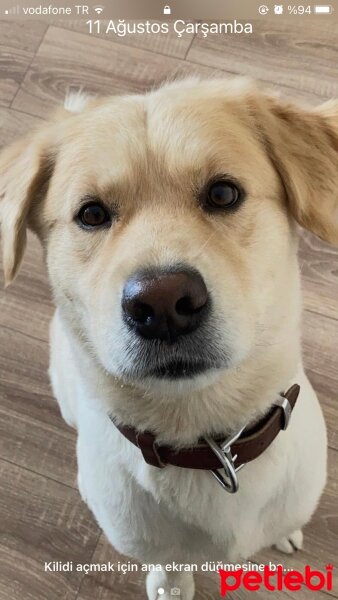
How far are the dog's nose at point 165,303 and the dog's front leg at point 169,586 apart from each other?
775mm

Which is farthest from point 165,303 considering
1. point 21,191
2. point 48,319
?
point 48,319

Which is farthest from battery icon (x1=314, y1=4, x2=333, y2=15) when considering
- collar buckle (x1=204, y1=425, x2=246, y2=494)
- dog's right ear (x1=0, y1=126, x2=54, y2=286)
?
collar buckle (x1=204, y1=425, x2=246, y2=494)

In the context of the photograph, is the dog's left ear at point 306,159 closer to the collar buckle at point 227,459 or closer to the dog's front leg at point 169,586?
the collar buckle at point 227,459

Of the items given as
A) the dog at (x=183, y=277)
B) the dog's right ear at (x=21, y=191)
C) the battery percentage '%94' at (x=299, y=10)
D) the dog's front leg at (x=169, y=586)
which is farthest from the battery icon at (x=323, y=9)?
the dog's front leg at (x=169, y=586)

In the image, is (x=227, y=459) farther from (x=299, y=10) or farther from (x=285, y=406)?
(x=299, y=10)

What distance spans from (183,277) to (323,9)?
1499 mm

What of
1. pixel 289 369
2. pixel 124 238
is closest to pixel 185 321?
pixel 124 238

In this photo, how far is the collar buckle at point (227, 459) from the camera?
38.2 inches

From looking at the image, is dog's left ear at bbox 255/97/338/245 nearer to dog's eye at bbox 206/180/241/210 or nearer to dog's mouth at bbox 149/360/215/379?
dog's eye at bbox 206/180/241/210

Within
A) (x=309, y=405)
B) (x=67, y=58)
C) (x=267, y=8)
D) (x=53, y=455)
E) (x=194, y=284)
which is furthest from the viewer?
(x=67, y=58)

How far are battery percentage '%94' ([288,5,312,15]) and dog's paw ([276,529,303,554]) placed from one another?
1.41 m

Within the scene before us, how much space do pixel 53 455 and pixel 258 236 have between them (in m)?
0.99

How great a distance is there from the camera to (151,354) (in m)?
0.84

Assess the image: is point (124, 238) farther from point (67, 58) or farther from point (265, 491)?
point (67, 58)
